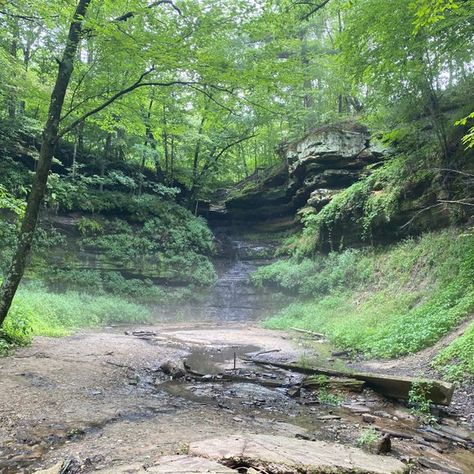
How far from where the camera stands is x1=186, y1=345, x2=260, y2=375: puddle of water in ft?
29.1

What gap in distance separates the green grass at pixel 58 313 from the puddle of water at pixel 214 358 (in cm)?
401

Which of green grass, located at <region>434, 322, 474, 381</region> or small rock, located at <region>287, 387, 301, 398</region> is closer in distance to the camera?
small rock, located at <region>287, 387, 301, 398</region>

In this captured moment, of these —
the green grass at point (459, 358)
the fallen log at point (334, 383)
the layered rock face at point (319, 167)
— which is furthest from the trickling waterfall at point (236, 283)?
the green grass at point (459, 358)

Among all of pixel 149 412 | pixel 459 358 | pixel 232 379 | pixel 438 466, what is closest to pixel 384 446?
pixel 438 466

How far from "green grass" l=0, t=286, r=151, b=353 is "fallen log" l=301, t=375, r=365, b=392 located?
20.8 ft

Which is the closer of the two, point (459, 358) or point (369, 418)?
point (369, 418)

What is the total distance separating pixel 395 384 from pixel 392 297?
7442 mm

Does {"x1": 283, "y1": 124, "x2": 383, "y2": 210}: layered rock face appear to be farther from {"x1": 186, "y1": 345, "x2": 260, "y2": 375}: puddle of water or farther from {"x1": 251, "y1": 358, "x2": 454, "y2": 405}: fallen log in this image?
{"x1": 251, "y1": 358, "x2": 454, "y2": 405}: fallen log

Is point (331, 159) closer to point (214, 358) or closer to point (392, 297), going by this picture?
point (392, 297)

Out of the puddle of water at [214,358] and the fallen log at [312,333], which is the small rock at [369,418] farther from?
the fallen log at [312,333]

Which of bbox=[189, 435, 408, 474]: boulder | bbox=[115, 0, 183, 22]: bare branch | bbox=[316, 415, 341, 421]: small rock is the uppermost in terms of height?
bbox=[115, 0, 183, 22]: bare branch

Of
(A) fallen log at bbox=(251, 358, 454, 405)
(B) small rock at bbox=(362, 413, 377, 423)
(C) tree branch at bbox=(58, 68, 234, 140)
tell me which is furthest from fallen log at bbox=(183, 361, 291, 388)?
(C) tree branch at bbox=(58, 68, 234, 140)

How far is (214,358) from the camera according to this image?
33.6 feet

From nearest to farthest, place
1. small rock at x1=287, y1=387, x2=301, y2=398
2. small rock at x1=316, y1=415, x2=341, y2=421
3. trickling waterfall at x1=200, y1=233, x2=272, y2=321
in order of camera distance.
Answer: small rock at x1=316, y1=415, x2=341, y2=421, small rock at x1=287, y1=387, x2=301, y2=398, trickling waterfall at x1=200, y1=233, x2=272, y2=321
